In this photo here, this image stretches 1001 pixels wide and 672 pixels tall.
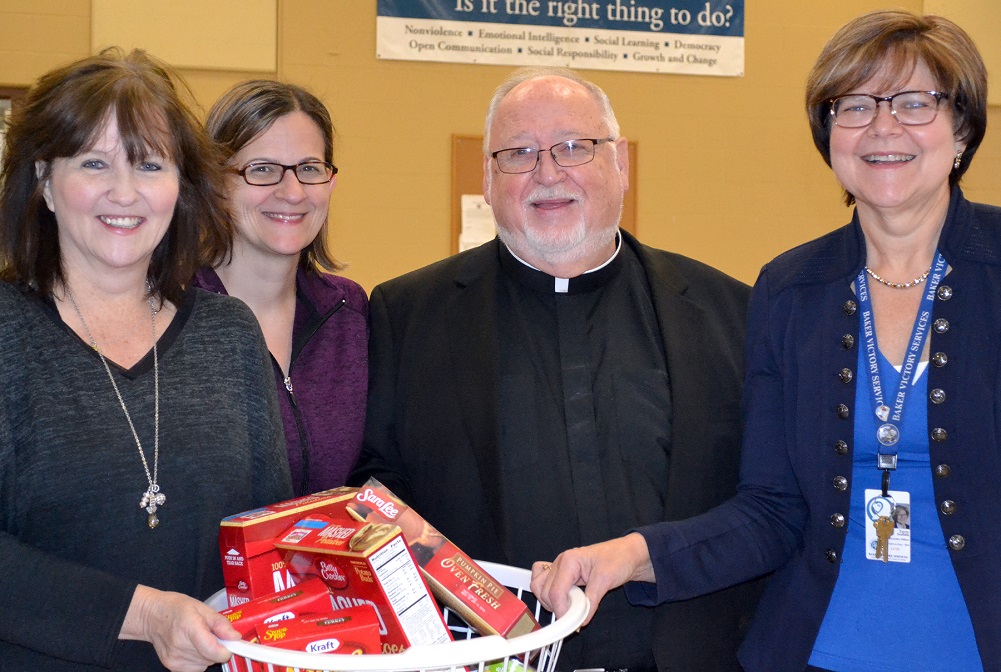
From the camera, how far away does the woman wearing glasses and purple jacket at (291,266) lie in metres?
2.31

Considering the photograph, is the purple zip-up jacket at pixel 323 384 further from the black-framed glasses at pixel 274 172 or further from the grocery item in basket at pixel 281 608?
the grocery item in basket at pixel 281 608

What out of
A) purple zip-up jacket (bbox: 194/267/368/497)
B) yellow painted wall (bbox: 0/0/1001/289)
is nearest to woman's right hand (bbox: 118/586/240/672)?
purple zip-up jacket (bbox: 194/267/368/497)

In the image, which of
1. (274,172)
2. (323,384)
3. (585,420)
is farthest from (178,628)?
(274,172)

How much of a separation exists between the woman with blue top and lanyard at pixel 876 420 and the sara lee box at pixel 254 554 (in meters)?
0.42

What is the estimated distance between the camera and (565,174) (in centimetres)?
245

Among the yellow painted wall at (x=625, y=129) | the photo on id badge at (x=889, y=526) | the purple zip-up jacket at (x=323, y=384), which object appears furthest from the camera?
the yellow painted wall at (x=625, y=129)

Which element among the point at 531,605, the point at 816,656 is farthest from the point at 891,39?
the point at 531,605

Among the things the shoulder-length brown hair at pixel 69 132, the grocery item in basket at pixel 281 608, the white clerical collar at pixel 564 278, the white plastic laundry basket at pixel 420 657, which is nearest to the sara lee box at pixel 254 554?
the grocery item in basket at pixel 281 608

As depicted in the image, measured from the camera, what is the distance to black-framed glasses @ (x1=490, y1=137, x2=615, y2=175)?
2.46 metres

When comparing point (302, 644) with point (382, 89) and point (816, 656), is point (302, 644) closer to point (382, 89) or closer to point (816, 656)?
point (816, 656)

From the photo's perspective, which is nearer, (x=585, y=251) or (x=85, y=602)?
(x=85, y=602)

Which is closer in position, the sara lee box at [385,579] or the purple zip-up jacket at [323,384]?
the sara lee box at [385,579]

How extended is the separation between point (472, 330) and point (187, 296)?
70 cm

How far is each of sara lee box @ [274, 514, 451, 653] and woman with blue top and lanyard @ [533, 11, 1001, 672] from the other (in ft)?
0.95
